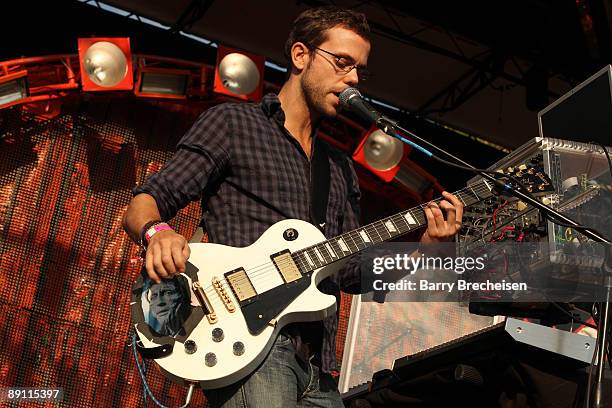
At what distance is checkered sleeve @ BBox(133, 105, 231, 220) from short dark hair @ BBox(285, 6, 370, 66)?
593mm

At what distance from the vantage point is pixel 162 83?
7254mm

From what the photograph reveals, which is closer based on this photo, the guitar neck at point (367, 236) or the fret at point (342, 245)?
the guitar neck at point (367, 236)

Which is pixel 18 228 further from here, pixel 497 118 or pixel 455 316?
pixel 497 118

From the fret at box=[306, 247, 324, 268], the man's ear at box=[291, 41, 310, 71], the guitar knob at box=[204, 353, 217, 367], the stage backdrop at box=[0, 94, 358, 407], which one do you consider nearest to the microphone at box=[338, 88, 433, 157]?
the man's ear at box=[291, 41, 310, 71]

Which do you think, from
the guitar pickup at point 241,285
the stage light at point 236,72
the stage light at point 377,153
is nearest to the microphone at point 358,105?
the guitar pickup at point 241,285

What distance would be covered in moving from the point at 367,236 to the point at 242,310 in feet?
2.02

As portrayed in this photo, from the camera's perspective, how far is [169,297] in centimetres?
245

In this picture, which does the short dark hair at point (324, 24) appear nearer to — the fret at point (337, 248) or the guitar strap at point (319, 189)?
the guitar strap at point (319, 189)

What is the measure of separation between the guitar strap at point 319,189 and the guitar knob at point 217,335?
546mm

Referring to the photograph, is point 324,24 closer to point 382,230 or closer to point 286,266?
point 382,230

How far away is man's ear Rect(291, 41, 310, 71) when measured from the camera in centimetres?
321

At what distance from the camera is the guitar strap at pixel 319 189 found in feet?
9.30

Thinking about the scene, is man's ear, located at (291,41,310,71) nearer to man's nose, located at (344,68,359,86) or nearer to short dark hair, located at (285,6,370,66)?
short dark hair, located at (285,6,370,66)

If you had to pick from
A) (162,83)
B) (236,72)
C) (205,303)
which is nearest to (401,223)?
(205,303)
